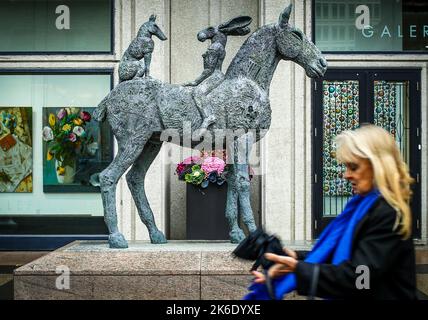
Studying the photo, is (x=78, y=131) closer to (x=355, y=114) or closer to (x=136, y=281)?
(x=355, y=114)

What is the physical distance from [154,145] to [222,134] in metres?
0.85

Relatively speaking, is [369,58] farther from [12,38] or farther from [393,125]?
[12,38]

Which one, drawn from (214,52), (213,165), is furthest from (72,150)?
(214,52)

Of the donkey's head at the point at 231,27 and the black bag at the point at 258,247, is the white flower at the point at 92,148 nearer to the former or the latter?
the donkey's head at the point at 231,27

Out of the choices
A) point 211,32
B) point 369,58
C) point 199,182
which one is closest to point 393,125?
point 369,58

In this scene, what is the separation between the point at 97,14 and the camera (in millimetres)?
10617

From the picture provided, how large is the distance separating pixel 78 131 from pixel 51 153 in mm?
604

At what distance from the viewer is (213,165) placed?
A: 28.3 feet

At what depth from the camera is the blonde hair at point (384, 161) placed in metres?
2.32

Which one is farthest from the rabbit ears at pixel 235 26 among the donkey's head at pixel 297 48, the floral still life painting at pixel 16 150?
the floral still life painting at pixel 16 150

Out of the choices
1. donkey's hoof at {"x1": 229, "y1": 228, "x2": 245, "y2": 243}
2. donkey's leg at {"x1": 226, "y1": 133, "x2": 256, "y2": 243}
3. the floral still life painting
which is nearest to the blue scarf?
donkey's leg at {"x1": 226, "y1": 133, "x2": 256, "y2": 243}
